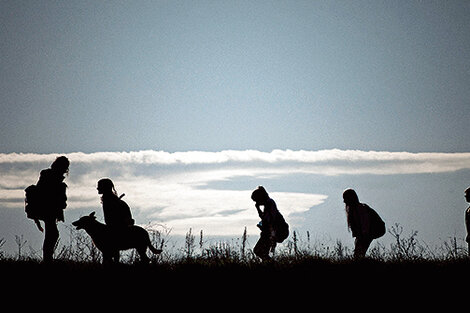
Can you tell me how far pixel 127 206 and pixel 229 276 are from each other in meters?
2.15

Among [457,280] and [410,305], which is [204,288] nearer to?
[410,305]

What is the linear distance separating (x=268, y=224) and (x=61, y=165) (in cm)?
436

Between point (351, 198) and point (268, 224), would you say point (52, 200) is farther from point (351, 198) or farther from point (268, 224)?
point (351, 198)

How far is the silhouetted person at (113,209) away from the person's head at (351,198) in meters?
4.57

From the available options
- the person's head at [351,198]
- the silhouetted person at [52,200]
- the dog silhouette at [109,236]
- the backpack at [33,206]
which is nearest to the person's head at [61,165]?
the silhouetted person at [52,200]

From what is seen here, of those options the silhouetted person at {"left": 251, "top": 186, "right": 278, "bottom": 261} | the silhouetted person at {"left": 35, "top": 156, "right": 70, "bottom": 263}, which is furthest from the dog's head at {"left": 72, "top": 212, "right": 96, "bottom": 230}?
the silhouetted person at {"left": 251, "top": 186, "right": 278, "bottom": 261}

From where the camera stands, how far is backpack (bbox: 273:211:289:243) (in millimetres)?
11406

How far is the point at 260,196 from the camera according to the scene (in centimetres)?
1153

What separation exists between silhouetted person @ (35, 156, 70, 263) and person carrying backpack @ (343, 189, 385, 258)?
224 inches

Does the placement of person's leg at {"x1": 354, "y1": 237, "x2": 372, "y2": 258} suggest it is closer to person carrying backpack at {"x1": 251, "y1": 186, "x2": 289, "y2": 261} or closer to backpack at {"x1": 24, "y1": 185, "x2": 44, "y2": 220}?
person carrying backpack at {"x1": 251, "y1": 186, "x2": 289, "y2": 261}

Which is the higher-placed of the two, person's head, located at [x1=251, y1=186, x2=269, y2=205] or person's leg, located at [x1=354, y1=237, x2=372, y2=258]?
person's head, located at [x1=251, y1=186, x2=269, y2=205]

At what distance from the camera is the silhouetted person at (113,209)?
9.14m

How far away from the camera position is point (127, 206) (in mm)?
9328

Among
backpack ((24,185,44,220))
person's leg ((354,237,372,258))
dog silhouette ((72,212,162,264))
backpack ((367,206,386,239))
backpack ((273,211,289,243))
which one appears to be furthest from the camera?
backpack ((273,211,289,243))
